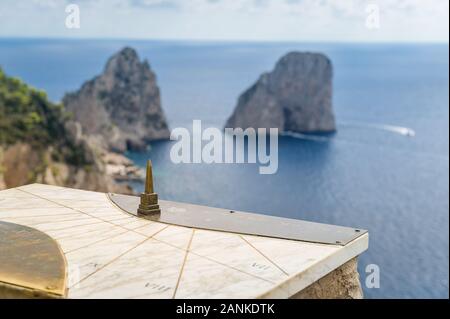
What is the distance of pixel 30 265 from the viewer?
345 inches

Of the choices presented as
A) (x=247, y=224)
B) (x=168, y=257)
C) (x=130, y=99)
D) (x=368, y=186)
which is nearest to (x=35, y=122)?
(x=368, y=186)

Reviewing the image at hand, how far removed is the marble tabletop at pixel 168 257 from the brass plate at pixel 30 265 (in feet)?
0.52

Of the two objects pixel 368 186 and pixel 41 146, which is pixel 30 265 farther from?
pixel 368 186

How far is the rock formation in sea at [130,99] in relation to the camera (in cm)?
12888

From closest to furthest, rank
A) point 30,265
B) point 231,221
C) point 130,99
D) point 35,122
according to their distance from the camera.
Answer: point 30,265 → point 231,221 → point 35,122 → point 130,99

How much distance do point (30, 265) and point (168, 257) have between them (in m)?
1.92

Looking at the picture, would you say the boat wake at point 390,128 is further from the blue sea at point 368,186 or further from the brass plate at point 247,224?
the brass plate at point 247,224

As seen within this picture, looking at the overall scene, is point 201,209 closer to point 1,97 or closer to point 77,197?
point 77,197

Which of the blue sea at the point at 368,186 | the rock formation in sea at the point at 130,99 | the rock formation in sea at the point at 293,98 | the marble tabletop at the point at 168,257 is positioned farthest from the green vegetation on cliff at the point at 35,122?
the rock formation in sea at the point at 293,98

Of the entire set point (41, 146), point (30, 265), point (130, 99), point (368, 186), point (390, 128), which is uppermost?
point (30, 265)

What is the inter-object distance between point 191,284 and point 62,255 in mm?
2281

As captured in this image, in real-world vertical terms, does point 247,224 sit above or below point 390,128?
above

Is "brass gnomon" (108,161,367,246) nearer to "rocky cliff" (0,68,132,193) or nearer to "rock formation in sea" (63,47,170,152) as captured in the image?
"rocky cliff" (0,68,132,193)

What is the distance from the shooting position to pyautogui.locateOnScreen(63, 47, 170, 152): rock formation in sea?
129 m
